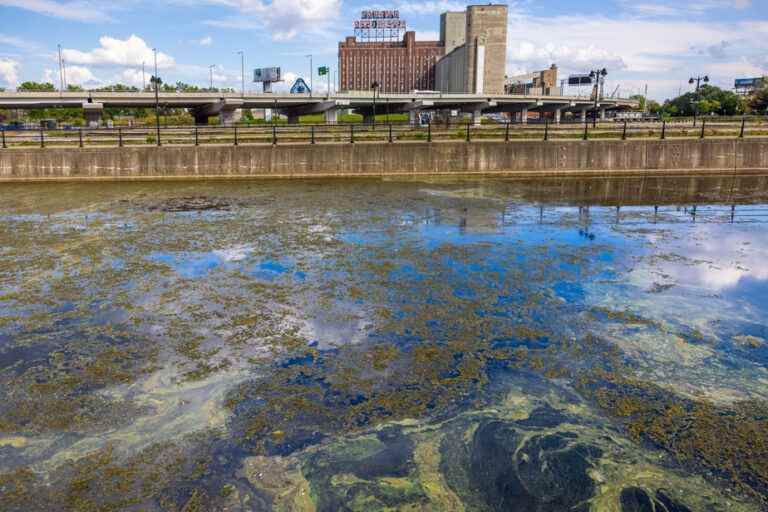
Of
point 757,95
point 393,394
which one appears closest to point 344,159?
point 393,394

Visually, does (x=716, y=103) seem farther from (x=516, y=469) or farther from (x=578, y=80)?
(x=516, y=469)

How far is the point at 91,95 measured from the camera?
78125 mm

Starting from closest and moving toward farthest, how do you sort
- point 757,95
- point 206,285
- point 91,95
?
point 206,285 → point 91,95 → point 757,95

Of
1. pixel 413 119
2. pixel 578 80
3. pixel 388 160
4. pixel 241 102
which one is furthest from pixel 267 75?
pixel 388 160

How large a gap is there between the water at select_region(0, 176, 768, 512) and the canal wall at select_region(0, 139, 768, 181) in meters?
12.9

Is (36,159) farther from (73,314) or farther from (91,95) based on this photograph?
(91,95)

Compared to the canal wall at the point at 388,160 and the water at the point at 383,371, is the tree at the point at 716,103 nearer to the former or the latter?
the canal wall at the point at 388,160

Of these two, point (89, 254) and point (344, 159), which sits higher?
point (344, 159)

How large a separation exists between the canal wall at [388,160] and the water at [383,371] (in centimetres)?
1287

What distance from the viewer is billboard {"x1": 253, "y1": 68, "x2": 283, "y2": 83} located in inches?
5704

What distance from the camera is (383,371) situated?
624 centimetres

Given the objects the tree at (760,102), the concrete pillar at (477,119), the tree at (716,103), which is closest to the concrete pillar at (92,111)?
the concrete pillar at (477,119)

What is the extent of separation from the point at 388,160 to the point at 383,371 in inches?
820

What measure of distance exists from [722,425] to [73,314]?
7948mm
